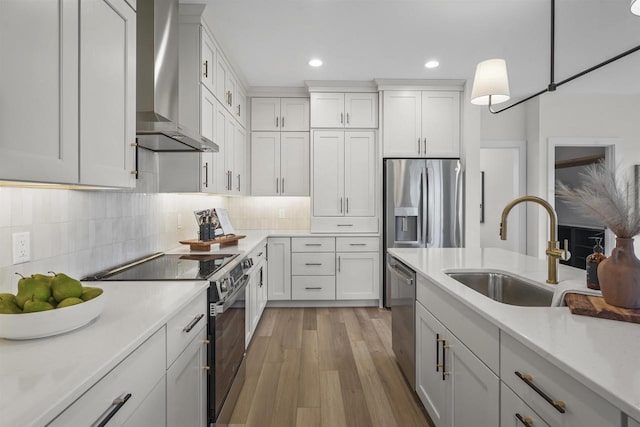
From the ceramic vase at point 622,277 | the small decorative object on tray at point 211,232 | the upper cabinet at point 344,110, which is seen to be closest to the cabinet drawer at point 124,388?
the ceramic vase at point 622,277

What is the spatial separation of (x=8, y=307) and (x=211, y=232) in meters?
1.98

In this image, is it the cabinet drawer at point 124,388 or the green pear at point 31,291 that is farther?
the green pear at point 31,291

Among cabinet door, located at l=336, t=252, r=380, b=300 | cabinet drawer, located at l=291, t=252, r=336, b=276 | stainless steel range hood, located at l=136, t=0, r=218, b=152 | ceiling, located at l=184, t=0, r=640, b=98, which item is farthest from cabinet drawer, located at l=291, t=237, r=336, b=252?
stainless steel range hood, located at l=136, t=0, r=218, b=152

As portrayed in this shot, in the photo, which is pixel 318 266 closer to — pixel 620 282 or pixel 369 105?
pixel 369 105

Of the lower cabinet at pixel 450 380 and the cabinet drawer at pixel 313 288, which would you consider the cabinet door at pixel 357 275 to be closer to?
the cabinet drawer at pixel 313 288

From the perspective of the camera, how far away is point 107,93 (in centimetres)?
137

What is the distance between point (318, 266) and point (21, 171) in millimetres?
3379

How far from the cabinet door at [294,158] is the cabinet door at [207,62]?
4.89 ft

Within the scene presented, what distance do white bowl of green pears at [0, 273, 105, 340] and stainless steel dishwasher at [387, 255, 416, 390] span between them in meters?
1.71

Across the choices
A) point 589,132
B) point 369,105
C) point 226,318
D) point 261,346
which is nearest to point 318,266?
point 261,346

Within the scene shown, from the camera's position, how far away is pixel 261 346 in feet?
9.98

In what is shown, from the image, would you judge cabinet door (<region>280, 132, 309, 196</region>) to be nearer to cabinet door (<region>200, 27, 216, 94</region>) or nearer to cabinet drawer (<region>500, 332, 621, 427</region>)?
cabinet door (<region>200, 27, 216, 94</region>)

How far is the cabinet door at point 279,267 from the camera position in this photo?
162 inches

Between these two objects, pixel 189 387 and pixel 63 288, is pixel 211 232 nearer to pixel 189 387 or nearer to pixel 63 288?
pixel 189 387
